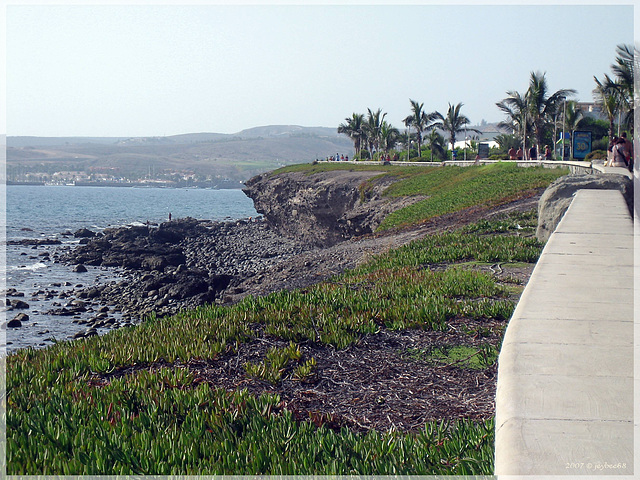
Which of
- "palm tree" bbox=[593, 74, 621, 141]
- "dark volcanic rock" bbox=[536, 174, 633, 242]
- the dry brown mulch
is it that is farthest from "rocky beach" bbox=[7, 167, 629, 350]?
"palm tree" bbox=[593, 74, 621, 141]

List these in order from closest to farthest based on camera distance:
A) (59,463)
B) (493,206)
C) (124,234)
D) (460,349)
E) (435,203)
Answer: (59,463) < (460,349) < (493,206) < (435,203) < (124,234)

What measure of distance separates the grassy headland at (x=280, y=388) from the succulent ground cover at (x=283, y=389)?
0.01m

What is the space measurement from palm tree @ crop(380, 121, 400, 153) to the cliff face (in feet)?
64.6

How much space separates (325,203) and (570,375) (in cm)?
4710

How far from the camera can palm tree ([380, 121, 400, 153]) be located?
80.6 metres

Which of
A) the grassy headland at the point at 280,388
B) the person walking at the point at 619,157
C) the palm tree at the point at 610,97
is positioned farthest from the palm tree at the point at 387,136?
the grassy headland at the point at 280,388

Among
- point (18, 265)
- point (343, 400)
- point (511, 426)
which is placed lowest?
point (18, 265)

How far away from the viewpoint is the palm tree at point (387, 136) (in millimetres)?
80625

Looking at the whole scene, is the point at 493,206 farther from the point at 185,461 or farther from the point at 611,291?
the point at 185,461

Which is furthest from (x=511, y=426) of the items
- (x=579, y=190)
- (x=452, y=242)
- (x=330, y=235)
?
(x=330, y=235)

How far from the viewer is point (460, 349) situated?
620 cm

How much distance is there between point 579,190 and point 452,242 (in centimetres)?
290

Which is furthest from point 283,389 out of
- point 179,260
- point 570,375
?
point 179,260

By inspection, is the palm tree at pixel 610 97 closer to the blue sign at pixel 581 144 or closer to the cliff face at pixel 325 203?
the blue sign at pixel 581 144
